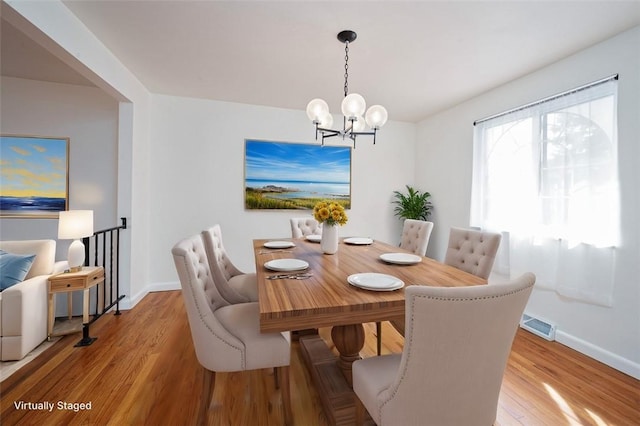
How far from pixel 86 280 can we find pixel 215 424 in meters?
1.72

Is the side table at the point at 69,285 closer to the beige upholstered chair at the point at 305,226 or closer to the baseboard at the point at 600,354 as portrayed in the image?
the beige upholstered chair at the point at 305,226

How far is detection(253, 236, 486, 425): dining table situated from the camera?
106 centimetres

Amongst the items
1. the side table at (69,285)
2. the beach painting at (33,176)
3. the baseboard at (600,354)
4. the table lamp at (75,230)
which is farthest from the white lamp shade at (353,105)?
the beach painting at (33,176)

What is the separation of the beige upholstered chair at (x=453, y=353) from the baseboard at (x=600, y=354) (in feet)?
6.30

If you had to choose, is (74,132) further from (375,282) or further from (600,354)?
(600,354)

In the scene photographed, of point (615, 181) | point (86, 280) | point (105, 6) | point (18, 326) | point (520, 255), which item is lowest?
point (18, 326)

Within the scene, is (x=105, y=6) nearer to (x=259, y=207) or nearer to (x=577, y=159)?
(x=259, y=207)

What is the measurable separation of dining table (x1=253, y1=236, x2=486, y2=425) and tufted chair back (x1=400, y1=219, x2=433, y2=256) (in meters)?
0.44

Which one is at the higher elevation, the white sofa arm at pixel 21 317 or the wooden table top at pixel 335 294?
the wooden table top at pixel 335 294

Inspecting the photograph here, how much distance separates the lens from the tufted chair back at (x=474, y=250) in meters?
1.84

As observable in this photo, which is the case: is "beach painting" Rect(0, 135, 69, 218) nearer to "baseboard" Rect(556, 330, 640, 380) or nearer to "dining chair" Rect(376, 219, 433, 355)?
"dining chair" Rect(376, 219, 433, 355)

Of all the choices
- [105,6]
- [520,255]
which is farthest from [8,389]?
[520,255]

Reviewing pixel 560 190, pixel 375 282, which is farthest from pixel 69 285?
pixel 560 190

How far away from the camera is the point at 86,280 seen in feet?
7.51
